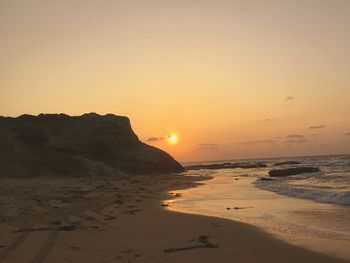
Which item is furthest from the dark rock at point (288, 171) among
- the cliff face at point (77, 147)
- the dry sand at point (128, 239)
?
the dry sand at point (128, 239)

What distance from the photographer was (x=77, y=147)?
53.3 meters

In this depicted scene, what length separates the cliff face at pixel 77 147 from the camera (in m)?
40.8

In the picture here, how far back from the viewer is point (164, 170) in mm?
61250

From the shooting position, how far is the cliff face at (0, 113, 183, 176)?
1608 inches

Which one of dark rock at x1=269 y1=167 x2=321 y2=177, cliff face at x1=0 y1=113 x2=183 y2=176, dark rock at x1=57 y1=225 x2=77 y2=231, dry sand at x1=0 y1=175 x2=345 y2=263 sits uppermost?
cliff face at x1=0 y1=113 x2=183 y2=176

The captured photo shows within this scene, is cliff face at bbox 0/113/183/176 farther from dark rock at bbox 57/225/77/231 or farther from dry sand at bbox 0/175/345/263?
dark rock at bbox 57/225/77/231

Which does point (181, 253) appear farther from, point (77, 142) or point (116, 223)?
point (77, 142)

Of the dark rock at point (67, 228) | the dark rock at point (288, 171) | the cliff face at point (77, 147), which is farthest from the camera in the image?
the dark rock at point (288, 171)

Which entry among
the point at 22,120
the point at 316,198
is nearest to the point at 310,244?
the point at 316,198

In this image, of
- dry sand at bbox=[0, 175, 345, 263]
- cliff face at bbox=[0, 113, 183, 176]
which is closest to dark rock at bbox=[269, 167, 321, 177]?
cliff face at bbox=[0, 113, 183, 176]

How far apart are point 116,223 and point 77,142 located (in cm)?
4330

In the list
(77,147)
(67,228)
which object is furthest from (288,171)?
(67,228)

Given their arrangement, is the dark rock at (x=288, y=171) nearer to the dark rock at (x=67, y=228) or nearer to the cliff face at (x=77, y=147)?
the cliff face at (x=77, y=147)

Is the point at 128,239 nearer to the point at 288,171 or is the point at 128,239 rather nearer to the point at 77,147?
the point at 288,171
